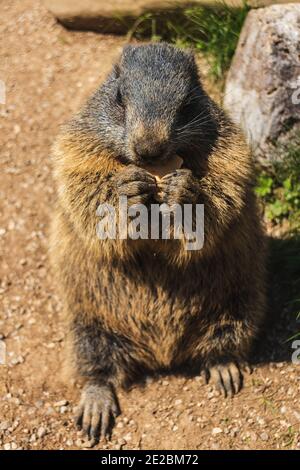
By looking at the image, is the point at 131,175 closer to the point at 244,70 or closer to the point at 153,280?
the point at 153,280

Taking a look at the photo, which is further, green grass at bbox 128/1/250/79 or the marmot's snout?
green grass at bbox 128/1/250/79

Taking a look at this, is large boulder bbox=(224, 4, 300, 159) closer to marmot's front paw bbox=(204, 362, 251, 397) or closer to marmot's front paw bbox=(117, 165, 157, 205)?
marmot's front paw bbox=(204, 362, 251, 397)

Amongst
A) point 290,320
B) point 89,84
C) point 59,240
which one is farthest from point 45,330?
point 89,84

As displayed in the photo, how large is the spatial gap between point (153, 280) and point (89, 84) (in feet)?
9.11

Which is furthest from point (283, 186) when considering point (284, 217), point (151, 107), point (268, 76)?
point (151, 107)

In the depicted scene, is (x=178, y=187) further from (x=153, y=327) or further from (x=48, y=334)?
(x=48, y=334)

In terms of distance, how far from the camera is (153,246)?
16.7 ft

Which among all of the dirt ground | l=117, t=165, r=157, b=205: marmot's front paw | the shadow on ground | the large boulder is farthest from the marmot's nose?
the large boulder

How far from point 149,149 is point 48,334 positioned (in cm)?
223

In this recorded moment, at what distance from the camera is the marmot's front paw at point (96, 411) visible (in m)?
5.50

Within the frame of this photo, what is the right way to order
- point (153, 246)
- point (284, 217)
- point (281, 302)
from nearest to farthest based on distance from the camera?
point (153, 246) < point (281, 302) < point (284, 217)

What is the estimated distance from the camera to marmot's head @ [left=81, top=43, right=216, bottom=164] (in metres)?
4.50

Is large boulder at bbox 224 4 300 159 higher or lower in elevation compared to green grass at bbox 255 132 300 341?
higher

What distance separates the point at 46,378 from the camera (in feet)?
19.2
